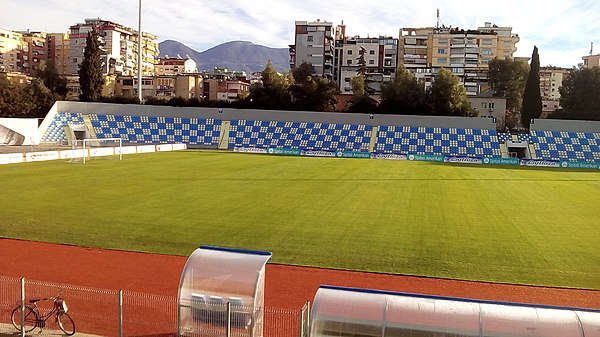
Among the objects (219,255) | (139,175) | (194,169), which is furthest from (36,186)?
(219,255)

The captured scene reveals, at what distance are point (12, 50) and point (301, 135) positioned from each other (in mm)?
82252

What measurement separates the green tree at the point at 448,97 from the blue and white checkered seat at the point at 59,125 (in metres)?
48.6

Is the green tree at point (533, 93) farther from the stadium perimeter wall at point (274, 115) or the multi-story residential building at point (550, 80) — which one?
the multi-story residential building at point (550, 80)

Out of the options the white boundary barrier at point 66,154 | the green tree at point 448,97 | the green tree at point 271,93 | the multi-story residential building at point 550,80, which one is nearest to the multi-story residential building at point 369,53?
the green tree at point 271,93

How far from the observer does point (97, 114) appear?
68188mm

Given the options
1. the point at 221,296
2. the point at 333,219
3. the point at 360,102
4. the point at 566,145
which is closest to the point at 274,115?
the point at 360,102

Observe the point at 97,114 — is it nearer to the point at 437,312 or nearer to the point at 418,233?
the point at 418,233

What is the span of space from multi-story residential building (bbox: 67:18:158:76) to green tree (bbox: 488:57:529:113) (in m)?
77.9

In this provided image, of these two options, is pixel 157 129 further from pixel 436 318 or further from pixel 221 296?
pixel 436 318

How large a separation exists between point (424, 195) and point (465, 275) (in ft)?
47.0

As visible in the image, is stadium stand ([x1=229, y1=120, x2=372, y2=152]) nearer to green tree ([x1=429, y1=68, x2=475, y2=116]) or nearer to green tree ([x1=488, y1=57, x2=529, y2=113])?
green tree ([x1=429, y1=68, x2=475, y2=116])

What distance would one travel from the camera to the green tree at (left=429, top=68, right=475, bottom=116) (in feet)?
231

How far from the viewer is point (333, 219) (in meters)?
20.2

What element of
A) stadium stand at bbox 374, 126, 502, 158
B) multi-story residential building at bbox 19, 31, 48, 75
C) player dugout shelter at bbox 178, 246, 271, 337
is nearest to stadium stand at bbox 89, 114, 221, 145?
stadium stand at bbox 374, 126, 502, 158
